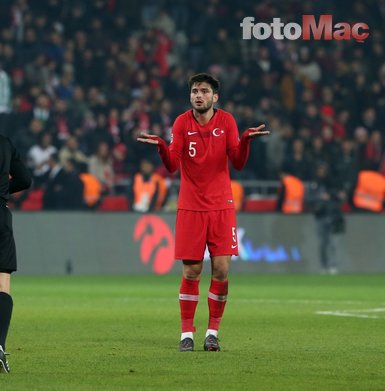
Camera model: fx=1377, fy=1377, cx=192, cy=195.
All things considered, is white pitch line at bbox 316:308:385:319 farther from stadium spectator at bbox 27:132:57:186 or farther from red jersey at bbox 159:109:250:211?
stadium spectator at bbox 27:132:57:186

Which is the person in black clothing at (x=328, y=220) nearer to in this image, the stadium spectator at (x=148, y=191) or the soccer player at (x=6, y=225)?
the stadium spectator at (x=148, y=191)

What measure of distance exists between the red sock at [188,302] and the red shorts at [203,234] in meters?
0.24

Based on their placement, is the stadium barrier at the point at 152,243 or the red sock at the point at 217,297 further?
the stadium barrier at the point at 152,243

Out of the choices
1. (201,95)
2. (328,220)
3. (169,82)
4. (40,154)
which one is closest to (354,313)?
(201,95)

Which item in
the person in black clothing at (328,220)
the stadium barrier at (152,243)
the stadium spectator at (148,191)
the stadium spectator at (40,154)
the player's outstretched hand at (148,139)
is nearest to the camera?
the player's outstretched hand at (148,139)

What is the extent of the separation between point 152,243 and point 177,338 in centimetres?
1293

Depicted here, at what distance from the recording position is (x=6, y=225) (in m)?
9.54

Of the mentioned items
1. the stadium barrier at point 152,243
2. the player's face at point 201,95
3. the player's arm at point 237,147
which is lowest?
the stadium barrier at point 152,243

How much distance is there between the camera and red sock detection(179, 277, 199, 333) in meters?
11.1

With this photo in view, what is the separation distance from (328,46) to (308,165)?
618cm

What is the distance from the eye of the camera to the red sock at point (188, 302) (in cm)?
1115

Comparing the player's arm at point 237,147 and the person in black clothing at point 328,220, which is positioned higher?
the player's arm at point 237,147

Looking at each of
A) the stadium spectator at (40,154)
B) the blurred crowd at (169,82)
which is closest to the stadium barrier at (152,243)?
the blurred crowd at (169,82)

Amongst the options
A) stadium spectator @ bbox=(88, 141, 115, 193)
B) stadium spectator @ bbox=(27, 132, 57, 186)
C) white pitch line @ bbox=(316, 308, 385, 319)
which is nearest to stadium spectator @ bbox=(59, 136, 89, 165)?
stadium spectator @ bbox=(88, 141, 115, 193)
